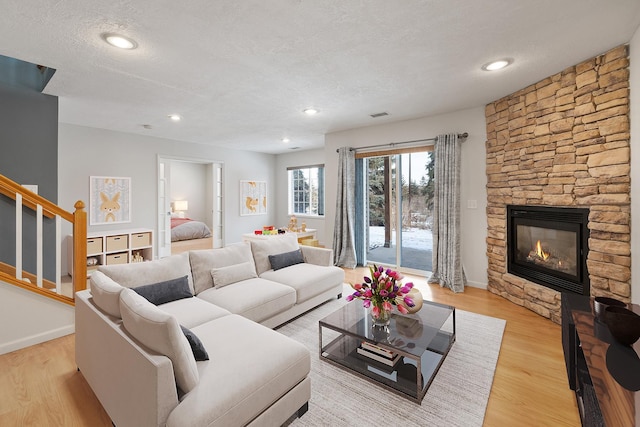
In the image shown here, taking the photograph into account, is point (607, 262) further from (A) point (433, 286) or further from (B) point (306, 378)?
(B) point (306, 378)

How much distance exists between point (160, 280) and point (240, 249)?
974mm

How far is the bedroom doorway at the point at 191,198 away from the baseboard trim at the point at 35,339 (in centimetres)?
320

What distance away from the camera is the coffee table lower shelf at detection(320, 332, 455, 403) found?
77.3 inches

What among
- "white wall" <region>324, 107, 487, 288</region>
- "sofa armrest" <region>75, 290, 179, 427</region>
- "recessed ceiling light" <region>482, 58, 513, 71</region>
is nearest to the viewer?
"sofa armrest" <region>75, 290, 179, 427</region>

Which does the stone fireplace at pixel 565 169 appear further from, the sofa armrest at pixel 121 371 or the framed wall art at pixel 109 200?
the framed wall art at pixel 109 200

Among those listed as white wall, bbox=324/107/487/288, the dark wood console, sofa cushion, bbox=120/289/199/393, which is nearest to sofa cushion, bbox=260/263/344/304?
sofa cushion, bbox=120/289/199/393

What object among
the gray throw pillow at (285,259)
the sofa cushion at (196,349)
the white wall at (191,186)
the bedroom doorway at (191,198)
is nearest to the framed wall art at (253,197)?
the bedroom doorway at (191,198)

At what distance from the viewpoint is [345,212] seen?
5.45 metres

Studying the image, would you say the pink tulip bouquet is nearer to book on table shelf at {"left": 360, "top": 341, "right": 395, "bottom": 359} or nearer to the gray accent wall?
book on table shelf at {"left": 360, "top": 341, "right": 395, "bottom": 359}

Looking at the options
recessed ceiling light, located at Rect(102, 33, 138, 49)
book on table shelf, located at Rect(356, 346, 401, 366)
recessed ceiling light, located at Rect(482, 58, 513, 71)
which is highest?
recessed ceiling light, located at Rect(482, 58, 513, 71)

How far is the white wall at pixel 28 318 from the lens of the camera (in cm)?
248

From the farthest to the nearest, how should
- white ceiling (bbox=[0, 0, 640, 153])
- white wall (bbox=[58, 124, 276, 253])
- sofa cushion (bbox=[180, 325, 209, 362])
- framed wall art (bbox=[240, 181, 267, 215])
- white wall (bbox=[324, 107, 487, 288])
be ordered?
framed wall art (bbox=[240, 181, 267, 215]), white wall (bbox=[58, 124, 276, 253]), white wall (bbox=[324, 107, 487, 288]), white ceiling (bbox=[0, 0, 640, 153]), sofa cushion (bbox=[180, 325, 209, 362])

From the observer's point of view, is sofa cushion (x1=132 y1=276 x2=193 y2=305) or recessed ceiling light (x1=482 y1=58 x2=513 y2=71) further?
recessed ceiling light (x1=482 y1=58 x2=513 y2=71)

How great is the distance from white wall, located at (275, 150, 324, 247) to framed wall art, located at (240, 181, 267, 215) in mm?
435
